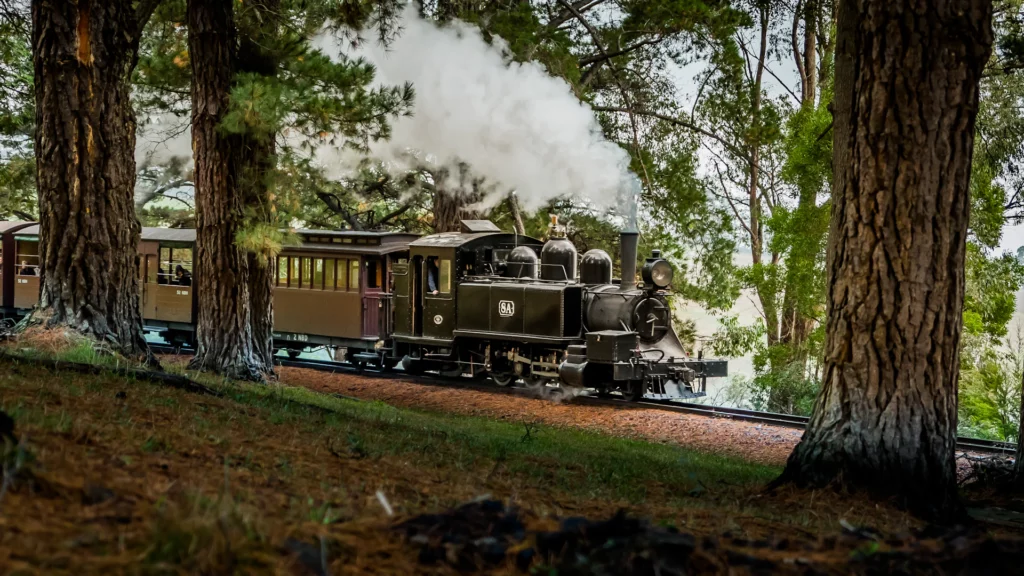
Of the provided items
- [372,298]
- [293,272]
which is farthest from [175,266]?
[372,298]

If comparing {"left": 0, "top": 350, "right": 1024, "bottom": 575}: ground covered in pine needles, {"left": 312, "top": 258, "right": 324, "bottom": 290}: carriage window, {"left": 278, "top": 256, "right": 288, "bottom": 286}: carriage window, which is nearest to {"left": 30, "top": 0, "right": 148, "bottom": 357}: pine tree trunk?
{"left": 0, "top": 350, "right": 1024, "bottom": 575}: ground covered in pine needles

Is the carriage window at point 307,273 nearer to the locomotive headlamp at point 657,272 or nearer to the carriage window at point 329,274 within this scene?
the carriage window at point 329,274

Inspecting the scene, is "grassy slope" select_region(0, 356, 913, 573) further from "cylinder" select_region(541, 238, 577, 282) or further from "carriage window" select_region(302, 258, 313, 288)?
"carriage window" select_region(302, 258, 313, 288)

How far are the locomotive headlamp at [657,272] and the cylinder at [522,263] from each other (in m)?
1.94

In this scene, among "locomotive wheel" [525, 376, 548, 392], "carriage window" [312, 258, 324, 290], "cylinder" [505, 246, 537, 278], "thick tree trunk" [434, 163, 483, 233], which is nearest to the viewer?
"locomotive wheel" [525, 376, 548, 392]

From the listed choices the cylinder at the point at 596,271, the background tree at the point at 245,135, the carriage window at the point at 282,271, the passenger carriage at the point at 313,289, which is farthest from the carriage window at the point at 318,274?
the cylinder at the point at 596,271

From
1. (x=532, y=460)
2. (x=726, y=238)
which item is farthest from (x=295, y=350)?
(x=532, y=460)

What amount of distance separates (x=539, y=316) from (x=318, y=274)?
221 inches

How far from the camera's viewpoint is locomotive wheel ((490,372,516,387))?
15984 mm

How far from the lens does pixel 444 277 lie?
16.2m

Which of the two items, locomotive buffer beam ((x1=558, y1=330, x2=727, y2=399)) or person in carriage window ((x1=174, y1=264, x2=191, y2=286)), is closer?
locomotive buffer beam ((x1=558, y1=330, x2=727, y2=399))

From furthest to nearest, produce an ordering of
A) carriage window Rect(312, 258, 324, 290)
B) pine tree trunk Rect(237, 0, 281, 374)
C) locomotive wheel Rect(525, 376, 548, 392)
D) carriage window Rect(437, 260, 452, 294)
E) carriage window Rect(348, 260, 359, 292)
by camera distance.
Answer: carriage window Rect(312, 258, 324, 290) < carriage window Rect(348, 260, 359, 292) < carriage window Rect(437, 260, 452, 294) < locomotive wheel Rect(525, 376, 548, 392) < pine tree trunk Rect(237, 0, 281, 374)

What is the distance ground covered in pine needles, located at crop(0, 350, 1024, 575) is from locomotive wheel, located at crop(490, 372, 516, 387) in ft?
30.2

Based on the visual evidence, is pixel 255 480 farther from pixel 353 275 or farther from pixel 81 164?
pixel 353 275
